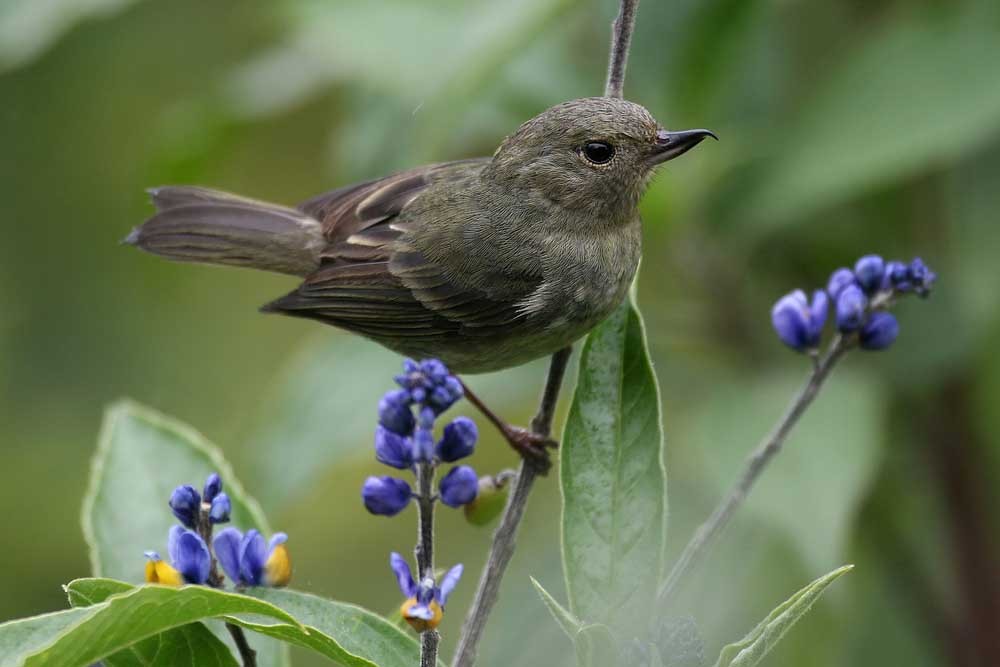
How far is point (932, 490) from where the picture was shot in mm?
4312

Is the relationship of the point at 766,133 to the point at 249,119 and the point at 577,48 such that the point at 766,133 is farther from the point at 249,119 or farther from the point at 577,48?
the point at 249,119

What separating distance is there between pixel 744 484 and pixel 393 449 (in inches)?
23.1

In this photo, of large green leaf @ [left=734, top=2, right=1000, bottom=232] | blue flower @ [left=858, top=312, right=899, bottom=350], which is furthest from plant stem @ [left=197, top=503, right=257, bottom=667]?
large green leaf @ [left=734, top=2, right=1000, bottom=232]

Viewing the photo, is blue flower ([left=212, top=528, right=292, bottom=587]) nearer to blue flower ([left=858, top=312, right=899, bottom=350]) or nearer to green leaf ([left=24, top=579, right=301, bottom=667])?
green leaf ([left=24, top=579, right=301, bottom=667])

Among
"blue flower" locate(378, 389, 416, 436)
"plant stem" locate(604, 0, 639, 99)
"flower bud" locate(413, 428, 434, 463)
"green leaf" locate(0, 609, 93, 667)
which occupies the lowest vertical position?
"green leaf" locate(0, 609, 93, 667)

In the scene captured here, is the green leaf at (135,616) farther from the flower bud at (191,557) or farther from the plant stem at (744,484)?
the plant stem at (744,484)

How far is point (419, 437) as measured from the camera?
80.5 inches

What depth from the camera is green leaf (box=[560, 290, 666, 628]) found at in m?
2.24

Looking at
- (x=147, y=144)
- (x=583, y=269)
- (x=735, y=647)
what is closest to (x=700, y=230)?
(x=583, y=269)

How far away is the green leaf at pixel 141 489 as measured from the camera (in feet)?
8.34

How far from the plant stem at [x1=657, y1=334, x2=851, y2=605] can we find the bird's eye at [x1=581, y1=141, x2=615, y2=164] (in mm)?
1233

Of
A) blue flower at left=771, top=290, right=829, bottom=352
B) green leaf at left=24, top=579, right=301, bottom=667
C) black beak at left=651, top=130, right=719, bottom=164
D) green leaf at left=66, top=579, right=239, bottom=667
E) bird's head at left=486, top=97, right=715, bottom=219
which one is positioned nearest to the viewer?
green leaf at left=24, top=579, right=301, bottom=667

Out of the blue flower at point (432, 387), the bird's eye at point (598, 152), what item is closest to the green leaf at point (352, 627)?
the blue flower at point (432, 387)

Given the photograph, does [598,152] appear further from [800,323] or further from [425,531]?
[425,531]
